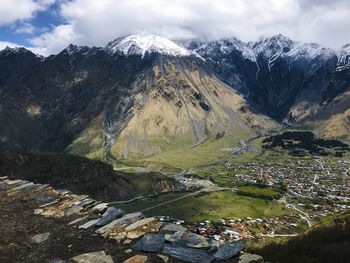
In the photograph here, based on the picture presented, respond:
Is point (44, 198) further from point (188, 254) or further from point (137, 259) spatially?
point (188, 254)

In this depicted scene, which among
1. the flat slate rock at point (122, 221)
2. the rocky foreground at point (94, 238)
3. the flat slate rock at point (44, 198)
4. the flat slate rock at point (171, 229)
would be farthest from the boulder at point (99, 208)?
the flat slate rock at point (171, 229)

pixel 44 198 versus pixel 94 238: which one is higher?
pixel 44 198

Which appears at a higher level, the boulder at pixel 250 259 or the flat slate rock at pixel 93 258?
the boulder at pixel 250 259

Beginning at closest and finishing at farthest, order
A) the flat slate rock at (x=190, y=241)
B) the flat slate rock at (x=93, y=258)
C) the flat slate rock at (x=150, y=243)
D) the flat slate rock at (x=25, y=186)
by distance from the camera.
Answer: the flat slate rock at (x=93, y=258)
the flat slate rock at (x=190, y=241)
the flat slate rock at (x=150, y=243)
the flat slate rock at (x=25, y=186)

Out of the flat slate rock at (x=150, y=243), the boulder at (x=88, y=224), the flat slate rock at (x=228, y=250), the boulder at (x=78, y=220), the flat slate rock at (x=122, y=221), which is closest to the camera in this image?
the flat slate rock at (x=228, y=250)

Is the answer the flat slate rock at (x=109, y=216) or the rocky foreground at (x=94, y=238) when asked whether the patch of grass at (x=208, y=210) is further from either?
the flat slate rock at (x=109, y=216)

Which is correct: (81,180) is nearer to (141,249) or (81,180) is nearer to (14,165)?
(14,165)

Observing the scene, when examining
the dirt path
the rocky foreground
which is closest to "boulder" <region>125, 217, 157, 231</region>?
the rocky foreground

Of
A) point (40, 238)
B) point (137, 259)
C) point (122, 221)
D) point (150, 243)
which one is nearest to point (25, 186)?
point (40, 238)
